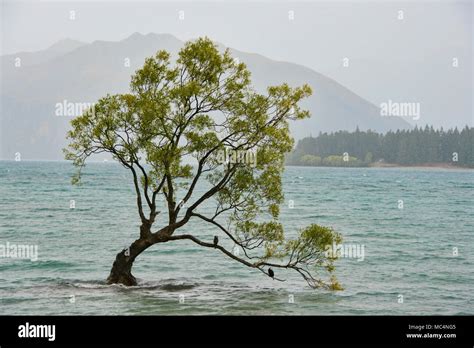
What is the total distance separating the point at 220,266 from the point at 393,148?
12010 centimetres

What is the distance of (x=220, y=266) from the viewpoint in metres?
36.7

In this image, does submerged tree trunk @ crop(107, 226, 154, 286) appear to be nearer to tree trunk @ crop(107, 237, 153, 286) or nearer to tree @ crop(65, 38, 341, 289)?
tree trunk @ crop(107, 237, 153, 286)

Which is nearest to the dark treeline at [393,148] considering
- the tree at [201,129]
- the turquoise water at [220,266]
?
the turquoise water at [220,266]

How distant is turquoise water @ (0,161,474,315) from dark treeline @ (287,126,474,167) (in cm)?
2969

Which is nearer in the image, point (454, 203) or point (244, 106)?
point (244, 106)

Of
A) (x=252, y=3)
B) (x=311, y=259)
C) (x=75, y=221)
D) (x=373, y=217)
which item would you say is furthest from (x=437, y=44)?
(x=311, y=259)

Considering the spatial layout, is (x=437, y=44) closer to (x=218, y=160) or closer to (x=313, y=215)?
(x=313, y=215)

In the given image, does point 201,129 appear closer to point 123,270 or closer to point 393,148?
point 123,270

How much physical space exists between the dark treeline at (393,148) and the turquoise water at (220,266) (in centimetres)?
2969

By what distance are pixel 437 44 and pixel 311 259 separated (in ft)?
612

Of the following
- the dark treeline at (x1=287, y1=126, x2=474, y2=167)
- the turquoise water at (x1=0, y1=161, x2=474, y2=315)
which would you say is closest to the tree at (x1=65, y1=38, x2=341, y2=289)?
the turquoise water at (x1=0, y1=161, x2=474, y2=315)

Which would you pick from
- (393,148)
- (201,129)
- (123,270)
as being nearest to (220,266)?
(123,270)

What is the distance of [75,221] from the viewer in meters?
67.4
